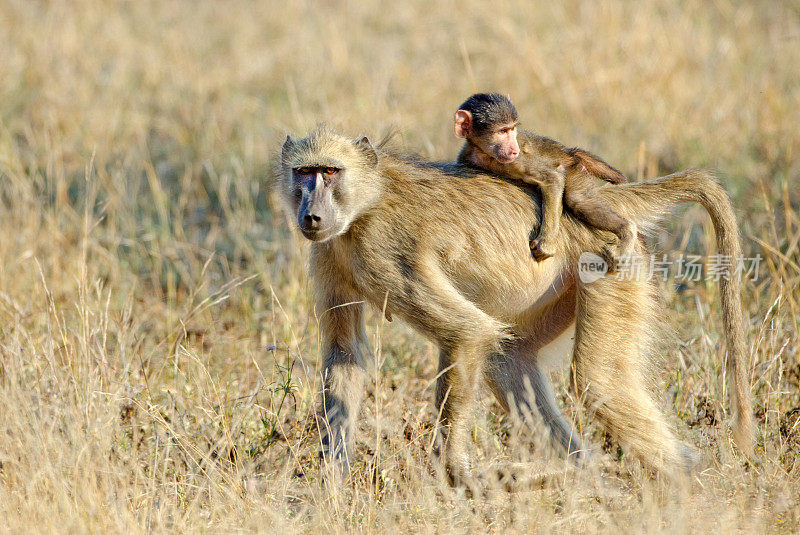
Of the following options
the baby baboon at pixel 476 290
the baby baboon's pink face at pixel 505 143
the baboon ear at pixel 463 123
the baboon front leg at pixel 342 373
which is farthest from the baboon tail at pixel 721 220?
the baboon front leg at pixel 342 373

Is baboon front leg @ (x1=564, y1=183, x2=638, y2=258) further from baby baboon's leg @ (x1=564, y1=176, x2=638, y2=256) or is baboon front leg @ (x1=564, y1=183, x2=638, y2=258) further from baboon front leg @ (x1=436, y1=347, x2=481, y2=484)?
baboon front leg @ (x1=436, y1=347, x2=481, y2=484)

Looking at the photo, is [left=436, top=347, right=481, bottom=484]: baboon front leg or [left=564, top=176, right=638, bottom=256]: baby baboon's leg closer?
[left=436, top=347, right=481, bottom=484]: baboon front leg

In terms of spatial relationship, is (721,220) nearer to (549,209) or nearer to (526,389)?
(549,209)

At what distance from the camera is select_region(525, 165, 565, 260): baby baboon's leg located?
10.9 ft

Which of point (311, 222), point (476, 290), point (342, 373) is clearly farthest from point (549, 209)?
point (342, 373)

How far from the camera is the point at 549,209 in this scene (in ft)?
10.9

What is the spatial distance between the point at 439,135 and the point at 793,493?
3.99 meters

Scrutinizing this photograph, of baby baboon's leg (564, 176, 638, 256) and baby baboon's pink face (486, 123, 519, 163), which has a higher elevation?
baby baboon's pink face (486, 123, 519, 163)

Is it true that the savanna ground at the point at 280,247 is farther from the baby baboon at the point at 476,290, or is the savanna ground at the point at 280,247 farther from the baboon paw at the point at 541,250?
the baboon paw at the point at 541,250

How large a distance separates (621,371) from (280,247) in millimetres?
2497

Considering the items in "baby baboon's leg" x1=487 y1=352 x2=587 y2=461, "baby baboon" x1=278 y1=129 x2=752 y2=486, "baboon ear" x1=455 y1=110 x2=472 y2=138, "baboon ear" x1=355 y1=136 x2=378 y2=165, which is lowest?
"baby baboon's leg" x1=487 y1=352 x2=587 y2=461

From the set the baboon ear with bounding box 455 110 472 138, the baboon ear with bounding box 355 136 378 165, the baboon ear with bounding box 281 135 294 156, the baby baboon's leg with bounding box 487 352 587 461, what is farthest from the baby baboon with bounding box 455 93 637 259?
the baboon ear with bounding box 281 135 294 156

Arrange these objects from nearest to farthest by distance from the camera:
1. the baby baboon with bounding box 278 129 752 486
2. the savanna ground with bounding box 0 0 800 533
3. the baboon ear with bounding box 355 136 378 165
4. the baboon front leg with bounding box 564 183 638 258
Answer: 1. the savanna ground with bounding box 0 0 800 533
2. the baby baboon with bounding box 278 129 752 486
3. the baboon front leg with bounding box 564 183 638 258
4. the baboon ear with bounding box 355 136 378 165

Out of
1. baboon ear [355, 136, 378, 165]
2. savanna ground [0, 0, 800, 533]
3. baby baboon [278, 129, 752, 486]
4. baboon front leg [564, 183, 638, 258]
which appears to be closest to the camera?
savanna ground [0, 0, 800, 533]
